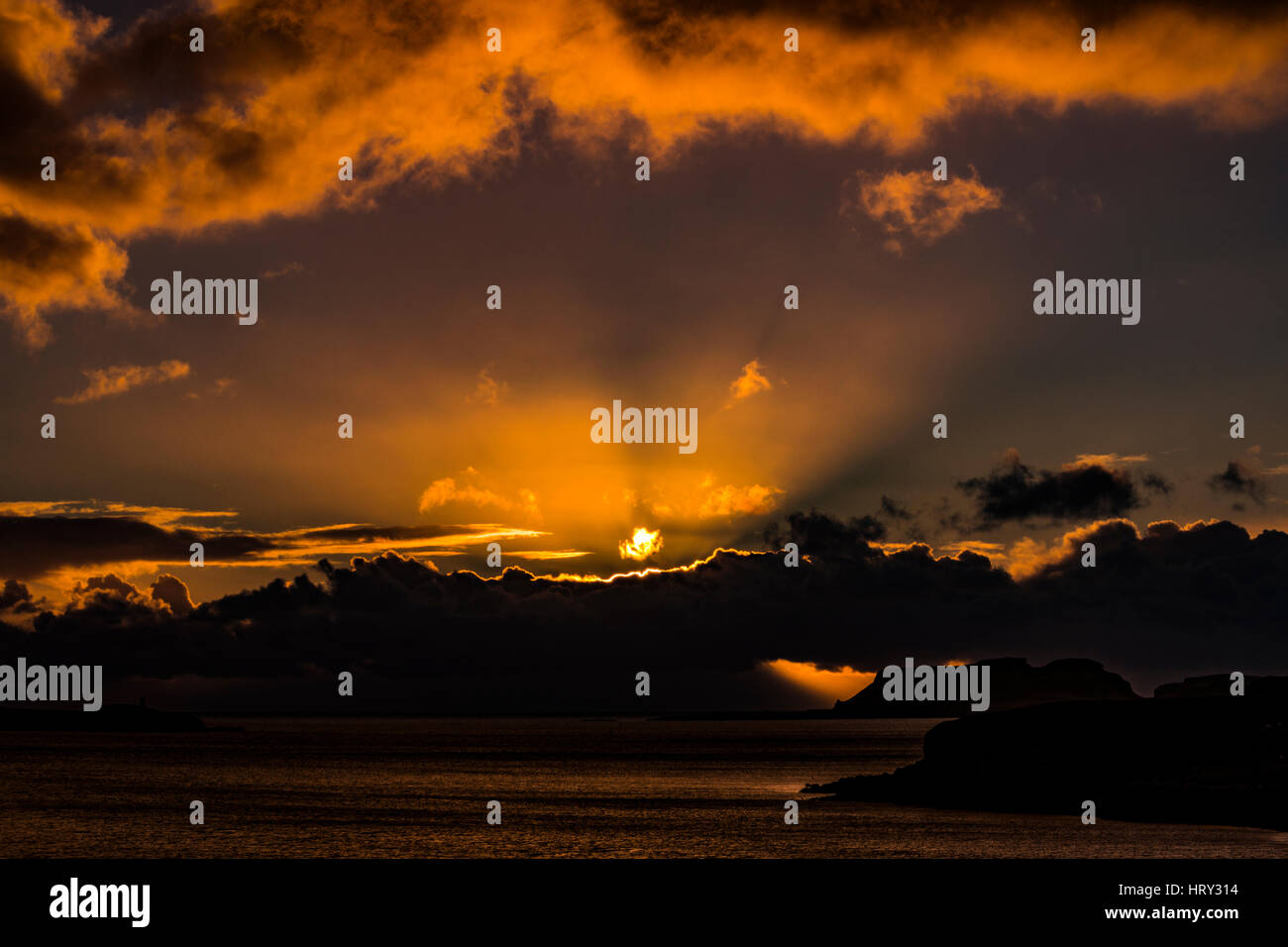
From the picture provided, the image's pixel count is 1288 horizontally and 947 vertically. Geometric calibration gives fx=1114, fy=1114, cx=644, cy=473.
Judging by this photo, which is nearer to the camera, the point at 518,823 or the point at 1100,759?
the point at 518,823

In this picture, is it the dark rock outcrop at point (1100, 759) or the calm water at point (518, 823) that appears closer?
the calm water at point (518, 823)

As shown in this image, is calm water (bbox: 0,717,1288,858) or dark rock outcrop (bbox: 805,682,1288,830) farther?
dark rock outcrop (bbox: 805,682,1288,830)

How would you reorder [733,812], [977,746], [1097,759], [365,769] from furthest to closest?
[365,769] < [977,746] < [1097,759] < [733,812]

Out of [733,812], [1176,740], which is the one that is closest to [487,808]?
[733,812]

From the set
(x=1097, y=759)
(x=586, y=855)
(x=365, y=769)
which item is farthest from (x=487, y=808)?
(x=365, y=769)
